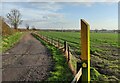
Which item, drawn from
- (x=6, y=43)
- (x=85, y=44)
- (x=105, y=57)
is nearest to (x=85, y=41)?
(x=85, y=44)

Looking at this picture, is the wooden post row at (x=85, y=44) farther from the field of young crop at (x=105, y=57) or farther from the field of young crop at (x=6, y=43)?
the field of young crop at (x=6, y=43)

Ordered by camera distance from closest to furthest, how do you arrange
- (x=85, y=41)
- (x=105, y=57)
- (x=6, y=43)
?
(x=85, y=41)
(x=105, y=57)
(x=6, y=43)

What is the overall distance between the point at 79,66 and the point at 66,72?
5.97 m

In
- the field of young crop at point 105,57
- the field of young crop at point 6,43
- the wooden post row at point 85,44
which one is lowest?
the field of young crop at point 105,57

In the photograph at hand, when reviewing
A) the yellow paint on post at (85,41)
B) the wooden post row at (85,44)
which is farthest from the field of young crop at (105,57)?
the yellow paint on post at (85,41)

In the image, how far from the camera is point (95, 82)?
9.02m

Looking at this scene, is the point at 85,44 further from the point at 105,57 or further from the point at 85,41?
the point at 105,57

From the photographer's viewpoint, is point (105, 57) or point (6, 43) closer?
point (105, 57)

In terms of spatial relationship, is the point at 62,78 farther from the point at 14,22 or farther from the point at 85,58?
the point at 14,22

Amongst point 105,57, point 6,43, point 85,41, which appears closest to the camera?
point 85,41

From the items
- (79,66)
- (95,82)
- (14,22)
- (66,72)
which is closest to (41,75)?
(66,72)

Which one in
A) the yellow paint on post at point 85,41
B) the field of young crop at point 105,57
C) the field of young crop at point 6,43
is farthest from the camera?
Answer: the field of young crop at point 6,43

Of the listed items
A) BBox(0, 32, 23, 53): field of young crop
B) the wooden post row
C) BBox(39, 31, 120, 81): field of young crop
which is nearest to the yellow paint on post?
the wooden post row

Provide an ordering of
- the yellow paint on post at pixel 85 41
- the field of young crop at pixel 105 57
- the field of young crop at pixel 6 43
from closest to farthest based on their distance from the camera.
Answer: the yellow paint on post at pixel 85 41 < the field of young crop at pixel 105 57 < the field of young crop at pixel 6 43
